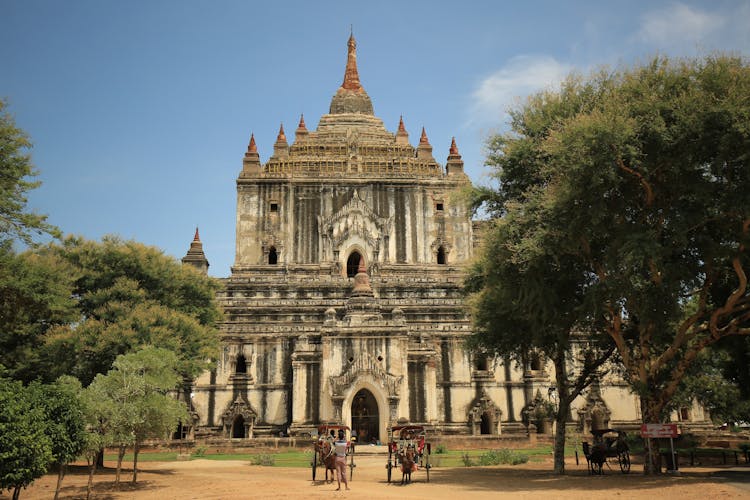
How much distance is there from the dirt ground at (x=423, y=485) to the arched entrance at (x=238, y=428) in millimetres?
13014

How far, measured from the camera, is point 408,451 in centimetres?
2281

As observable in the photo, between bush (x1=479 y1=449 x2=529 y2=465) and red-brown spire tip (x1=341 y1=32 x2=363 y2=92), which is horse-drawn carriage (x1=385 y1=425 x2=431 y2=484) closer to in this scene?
bush (x1=479 y1=449 x2=529 y2=465)

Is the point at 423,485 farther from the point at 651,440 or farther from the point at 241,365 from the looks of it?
the point at 241,365

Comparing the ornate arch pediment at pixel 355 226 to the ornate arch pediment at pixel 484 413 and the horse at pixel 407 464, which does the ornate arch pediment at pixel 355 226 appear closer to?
the ornate arch pediment at pixel 484 413

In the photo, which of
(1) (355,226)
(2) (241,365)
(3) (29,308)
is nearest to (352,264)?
(1) (355,226)

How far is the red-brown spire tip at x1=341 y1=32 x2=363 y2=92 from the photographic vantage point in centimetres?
6847

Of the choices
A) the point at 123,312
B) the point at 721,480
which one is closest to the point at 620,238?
the point at 721,480

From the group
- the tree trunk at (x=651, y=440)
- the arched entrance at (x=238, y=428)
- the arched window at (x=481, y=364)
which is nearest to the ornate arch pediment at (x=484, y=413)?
the arched window at (x=481, y=364)

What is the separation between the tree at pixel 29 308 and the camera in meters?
28.0

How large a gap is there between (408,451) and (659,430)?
322 inches

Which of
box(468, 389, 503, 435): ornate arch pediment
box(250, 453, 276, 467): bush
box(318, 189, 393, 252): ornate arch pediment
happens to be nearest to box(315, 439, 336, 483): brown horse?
box(250, 453, 276, 467): bush

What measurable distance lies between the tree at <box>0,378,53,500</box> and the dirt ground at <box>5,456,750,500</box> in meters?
4.00

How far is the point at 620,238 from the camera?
22.1 m

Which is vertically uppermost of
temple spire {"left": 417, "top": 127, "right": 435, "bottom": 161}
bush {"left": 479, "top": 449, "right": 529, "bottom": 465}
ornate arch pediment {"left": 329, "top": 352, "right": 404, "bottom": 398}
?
temple spire {"left": 417, "top": 127, "right": 435, "bottom": 161}
